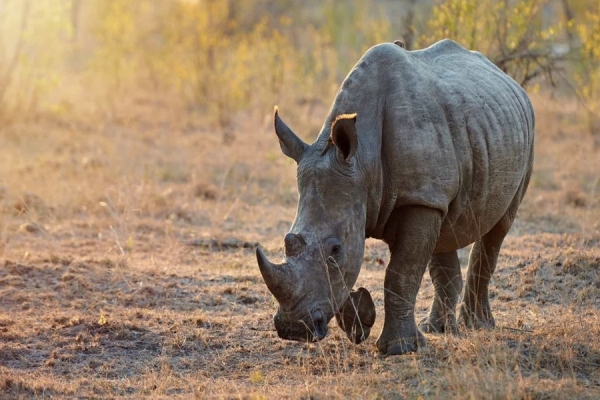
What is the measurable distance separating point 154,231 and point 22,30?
8452 mm

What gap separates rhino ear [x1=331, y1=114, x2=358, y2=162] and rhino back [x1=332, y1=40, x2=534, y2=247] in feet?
A: 0.65

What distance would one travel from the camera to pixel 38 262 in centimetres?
925

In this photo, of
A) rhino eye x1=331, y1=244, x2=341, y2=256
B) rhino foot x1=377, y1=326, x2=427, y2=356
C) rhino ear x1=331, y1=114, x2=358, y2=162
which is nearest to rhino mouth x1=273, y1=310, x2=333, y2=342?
rhino eye x1=331, y1=244, x2=341, y2=256

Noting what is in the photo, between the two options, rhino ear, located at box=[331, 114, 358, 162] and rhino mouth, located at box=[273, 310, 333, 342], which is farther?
rhino ear, located at box=[331, 114, 358, 162]

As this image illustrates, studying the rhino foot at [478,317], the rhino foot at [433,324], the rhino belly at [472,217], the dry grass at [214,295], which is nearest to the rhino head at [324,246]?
the dry grass at [214,295]

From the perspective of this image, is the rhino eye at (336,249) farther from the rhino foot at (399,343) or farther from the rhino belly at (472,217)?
the rhino belly at (472,217)

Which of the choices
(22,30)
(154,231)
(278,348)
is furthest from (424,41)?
(22,30)

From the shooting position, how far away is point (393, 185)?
6.15 meters

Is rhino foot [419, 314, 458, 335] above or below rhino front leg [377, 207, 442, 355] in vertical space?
below

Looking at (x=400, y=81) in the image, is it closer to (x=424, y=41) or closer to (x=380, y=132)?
(x=380, y=132)

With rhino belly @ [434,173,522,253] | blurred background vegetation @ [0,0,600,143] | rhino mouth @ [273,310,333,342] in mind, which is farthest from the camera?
blurred background vegetation @ [0,0,600,143]

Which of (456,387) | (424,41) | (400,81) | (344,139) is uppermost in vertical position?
(424,41)

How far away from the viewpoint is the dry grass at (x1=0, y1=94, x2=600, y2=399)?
18.7 feet

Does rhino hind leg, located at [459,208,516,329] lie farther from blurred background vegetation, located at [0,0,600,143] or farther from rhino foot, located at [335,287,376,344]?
blurred background vegetation, located at [0,0,600,143]
